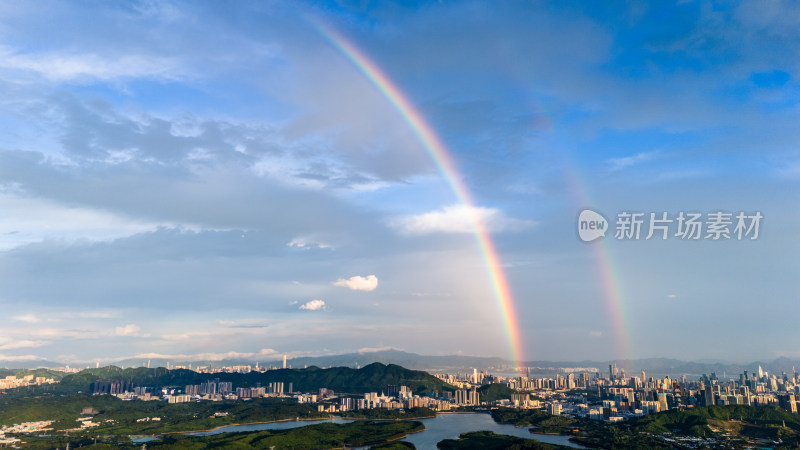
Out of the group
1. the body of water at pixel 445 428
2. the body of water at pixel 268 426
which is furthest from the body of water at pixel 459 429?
the body of water at pixel 268 426

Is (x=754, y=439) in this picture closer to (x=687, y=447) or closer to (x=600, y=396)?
(x=687, y=447)

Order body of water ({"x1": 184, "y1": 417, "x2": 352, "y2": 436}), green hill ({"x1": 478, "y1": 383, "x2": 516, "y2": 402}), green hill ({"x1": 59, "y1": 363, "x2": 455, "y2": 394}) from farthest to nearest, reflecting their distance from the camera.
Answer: green hill ({"x1": 59, "y1": 363, "x2": 455, "y2": 394}) < green hill ({"x1": 478, "y1": 383, "x2": 516, "y2": 402}) < body of water ({"x1": 184, "y1": 417, "x2": 352, "y2": 436})

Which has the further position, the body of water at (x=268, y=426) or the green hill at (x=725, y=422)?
the body of water at (x=268, y=426)

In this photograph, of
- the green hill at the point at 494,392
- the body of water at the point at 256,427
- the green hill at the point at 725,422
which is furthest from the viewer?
the green hill at the point at 494,392

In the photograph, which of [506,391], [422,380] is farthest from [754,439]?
[422,380]

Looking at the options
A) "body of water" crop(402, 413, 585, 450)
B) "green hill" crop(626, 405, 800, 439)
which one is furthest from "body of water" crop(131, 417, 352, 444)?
"green hill" crop(626, 405, 800, 439)

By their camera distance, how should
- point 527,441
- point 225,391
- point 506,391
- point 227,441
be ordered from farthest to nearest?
point 225,391 → point 506,391 → point 227,441 → point 527,441

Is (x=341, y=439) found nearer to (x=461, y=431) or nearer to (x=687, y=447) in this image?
(x=461, y=431)

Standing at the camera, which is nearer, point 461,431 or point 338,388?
point 461,431

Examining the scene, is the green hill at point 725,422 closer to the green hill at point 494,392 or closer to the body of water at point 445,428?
the body of water at point 445,428

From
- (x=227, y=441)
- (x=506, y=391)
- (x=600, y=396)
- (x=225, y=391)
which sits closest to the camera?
(x=227, y=441)

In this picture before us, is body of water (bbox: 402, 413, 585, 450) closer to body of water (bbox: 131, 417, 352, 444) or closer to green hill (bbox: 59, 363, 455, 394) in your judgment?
body of water (bbox: 131, 417, 352, 444)
